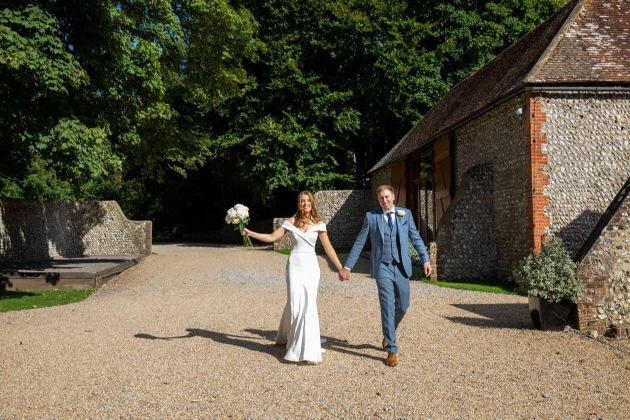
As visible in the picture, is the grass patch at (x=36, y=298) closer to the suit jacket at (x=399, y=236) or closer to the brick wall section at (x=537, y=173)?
the suit jacket at (x=399, y=236)

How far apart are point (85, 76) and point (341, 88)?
56.7ft

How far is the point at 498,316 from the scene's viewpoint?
8641 mm

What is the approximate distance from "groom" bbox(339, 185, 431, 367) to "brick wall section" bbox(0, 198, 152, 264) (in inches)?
576

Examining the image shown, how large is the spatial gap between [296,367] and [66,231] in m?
20.0

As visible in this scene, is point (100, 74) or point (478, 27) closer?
point (100, 74)

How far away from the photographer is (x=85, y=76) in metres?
10.8

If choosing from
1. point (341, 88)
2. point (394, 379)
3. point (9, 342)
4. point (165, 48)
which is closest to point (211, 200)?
point (341, 88)

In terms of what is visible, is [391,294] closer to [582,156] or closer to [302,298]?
[302,298]

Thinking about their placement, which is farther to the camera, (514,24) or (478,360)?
(514,24)

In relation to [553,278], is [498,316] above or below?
below

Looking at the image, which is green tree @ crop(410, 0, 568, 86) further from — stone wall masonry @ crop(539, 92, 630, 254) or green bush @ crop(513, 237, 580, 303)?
green bush @ crop(513, 237, 580, 303)

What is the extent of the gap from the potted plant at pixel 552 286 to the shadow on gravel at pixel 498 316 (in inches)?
15.0

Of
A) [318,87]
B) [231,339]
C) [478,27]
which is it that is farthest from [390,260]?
[478,27]

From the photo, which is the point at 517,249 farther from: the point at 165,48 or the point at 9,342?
the point at 165,48
